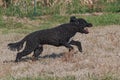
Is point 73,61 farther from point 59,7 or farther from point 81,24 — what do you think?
point 59,7

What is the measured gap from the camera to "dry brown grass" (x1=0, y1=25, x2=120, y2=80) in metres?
9.62

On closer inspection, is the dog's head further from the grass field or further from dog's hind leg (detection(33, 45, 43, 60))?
dog's hind leg (detection(33, 45, 43, 60))

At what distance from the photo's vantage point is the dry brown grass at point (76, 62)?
962 cm

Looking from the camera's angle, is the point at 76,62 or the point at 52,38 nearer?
the point at 76,62

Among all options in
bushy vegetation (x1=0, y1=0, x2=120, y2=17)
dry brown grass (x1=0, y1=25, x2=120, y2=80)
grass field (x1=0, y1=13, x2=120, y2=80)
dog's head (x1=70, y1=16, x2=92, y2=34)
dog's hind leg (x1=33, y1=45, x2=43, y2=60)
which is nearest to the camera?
grass field (x1=0, y1=13, x2=120, y2=80)

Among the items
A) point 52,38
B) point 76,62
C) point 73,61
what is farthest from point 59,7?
point 76,62

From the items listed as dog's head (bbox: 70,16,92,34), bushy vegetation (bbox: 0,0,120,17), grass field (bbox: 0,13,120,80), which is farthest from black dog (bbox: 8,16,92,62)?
bushy vegetation (bbox: 0,0,120,17)

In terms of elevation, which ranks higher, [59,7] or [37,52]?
[37,52]

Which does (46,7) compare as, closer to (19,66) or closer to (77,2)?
(77,2)

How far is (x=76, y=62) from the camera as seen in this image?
1086 cm

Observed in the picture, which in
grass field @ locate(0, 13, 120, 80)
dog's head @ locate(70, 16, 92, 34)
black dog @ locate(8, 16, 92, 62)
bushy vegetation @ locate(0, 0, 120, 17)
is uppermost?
dog's head @ locate(70, 16, 92, 34)

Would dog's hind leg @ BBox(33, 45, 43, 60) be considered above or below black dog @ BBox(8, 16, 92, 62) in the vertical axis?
below

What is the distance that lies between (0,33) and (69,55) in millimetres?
6383

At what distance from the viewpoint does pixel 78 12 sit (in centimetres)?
2169
